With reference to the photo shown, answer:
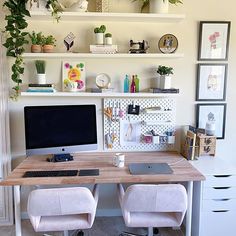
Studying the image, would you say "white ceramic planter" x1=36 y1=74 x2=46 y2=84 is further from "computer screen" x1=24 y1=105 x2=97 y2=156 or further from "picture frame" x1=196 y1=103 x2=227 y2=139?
"picture frame" x1=196 y1=103 x2=227 y2=139

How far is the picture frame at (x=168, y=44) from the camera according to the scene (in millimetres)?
2441

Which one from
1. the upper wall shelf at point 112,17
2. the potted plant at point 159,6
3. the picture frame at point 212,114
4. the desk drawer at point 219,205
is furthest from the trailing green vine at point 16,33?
the desk drawer at point 219,205

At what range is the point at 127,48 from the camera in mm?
2502

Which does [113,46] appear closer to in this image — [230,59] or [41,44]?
[41,44]

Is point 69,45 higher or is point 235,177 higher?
point 69,45

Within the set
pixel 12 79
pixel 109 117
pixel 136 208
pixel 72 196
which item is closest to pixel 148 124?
pixel 109 117

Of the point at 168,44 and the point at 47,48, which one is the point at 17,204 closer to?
the point at 47,48

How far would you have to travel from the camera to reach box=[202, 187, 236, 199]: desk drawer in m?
2.05

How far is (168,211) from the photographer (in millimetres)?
1795

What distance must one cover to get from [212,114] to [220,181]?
0.80 meters

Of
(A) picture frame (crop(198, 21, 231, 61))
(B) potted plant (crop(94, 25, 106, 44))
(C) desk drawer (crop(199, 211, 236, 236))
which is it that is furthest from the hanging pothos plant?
(C) desk drawer (crop(199, 211, 236, 236))

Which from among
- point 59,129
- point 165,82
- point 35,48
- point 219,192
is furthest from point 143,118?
point 35,48

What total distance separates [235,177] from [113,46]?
4.99ft

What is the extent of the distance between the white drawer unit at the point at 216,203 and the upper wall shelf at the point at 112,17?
1.37 metres
